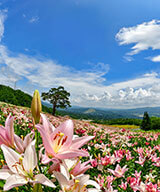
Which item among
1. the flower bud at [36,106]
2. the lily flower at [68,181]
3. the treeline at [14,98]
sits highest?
the treeline at [14,98]

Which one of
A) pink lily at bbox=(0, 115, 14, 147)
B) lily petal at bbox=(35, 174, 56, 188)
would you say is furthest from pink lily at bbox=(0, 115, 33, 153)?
lily petal at bbox=(35, 174, 56, 188)

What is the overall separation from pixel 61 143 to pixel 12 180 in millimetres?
331

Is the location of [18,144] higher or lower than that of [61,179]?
higher

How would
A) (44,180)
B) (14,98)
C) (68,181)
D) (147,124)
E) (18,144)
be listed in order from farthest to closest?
(14,98) < (147,124) < (18,144) < (68,181) < (44,180)

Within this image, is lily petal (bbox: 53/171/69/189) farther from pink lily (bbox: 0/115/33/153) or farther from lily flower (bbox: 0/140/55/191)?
pink lily (bbox: 0/115/33/153)

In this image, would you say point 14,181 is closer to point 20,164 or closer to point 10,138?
point 20,164

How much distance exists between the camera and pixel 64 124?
1.02m

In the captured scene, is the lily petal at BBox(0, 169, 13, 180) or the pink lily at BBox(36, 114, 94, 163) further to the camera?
the pink lily at BBox(36, 114, 94, 163)

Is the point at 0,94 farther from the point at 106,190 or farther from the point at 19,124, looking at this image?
the point at 106,190

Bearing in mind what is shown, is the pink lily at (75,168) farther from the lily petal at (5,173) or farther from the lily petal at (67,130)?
the lily petal at (5,173)

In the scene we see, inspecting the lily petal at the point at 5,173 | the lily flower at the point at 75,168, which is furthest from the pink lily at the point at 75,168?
the lily petal at the point at 5,173

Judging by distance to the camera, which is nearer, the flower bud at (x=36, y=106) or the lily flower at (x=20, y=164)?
the lily flower at (x=20, y=164)

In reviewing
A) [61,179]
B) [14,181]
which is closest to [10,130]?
[14,181]

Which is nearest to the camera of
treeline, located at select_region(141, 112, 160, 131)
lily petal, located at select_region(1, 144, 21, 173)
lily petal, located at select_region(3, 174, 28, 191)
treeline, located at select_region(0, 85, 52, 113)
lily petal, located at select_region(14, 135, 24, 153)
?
lily petal, located at select_region(3, 174, 28, 191)
